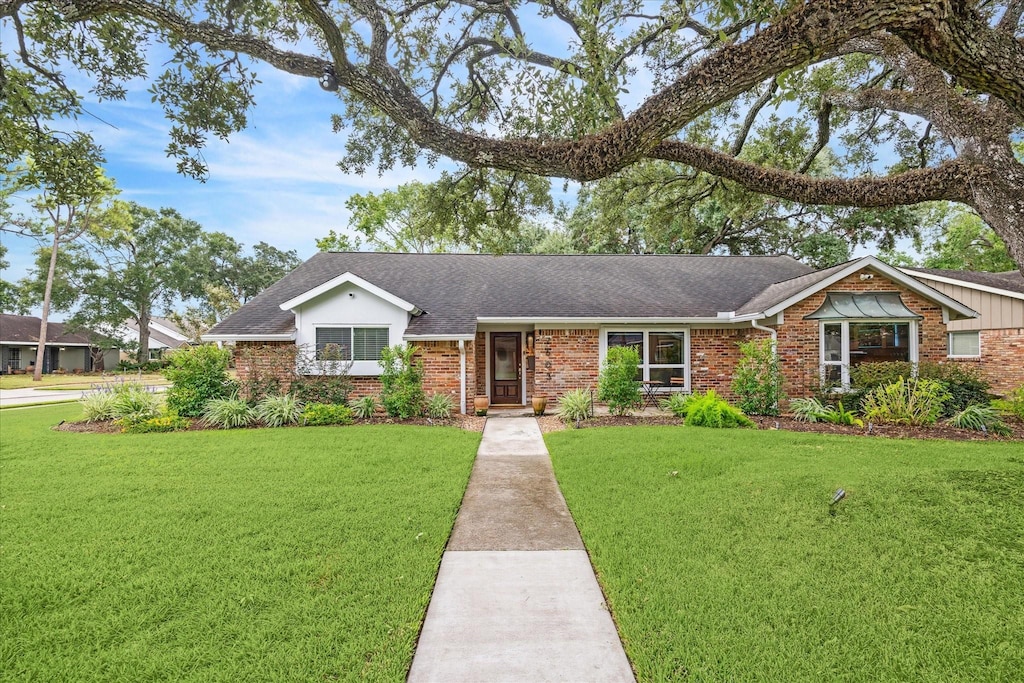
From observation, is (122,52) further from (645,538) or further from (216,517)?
(645,538)

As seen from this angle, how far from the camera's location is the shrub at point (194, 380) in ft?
38.0

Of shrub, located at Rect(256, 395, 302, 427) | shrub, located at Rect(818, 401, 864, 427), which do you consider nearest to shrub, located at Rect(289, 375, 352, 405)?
shrub, located at Rect(256, 395, 302, 427)

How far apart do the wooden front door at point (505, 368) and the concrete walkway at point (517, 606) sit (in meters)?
8.48

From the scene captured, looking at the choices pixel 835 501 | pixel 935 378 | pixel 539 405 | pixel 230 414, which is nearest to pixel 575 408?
pixel 539 405

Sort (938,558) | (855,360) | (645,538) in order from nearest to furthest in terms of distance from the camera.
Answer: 1. (938,558)
2. (645,538)
3. (855,360)

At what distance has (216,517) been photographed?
198 inches

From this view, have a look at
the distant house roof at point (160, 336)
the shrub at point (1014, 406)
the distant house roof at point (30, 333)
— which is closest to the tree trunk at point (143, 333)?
the distant house roof at point (30, 333)

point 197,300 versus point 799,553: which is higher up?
point 197,300

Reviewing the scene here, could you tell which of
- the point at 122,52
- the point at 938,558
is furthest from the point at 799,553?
the point at 122,52

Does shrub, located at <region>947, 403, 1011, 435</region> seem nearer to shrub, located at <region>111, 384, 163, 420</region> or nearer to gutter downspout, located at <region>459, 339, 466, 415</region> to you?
gutter downspout, located at <region>459, 339, 466, 415</region>

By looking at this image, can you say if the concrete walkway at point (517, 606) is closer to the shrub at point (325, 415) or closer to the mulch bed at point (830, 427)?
the mulch bed at point (830, 427)

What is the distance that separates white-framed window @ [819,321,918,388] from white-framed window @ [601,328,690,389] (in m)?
3.34

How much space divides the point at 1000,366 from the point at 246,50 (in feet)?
64.2

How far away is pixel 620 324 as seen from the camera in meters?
13.4
